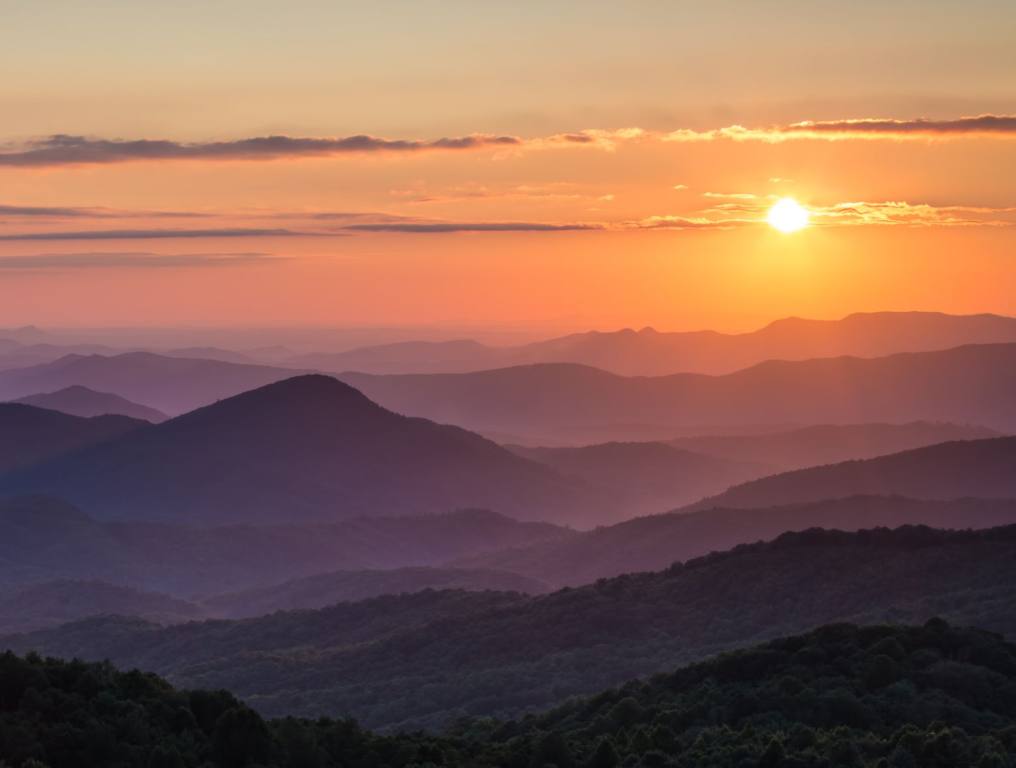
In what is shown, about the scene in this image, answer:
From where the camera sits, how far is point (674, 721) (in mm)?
49969

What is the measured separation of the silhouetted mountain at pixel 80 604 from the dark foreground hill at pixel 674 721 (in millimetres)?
102624

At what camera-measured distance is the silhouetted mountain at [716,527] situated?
504 feet

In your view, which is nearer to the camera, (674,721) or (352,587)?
(674,721)

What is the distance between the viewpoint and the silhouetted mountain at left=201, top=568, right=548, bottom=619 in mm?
151875

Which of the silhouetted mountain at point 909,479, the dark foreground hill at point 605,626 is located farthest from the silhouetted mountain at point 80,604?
the silhouetted mountain at point 909,479

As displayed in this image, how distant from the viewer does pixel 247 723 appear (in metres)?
36.8

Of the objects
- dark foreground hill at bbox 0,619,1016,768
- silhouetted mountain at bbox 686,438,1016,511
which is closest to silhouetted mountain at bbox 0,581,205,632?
silhouetted mountain at bbox 686,438,1016,511

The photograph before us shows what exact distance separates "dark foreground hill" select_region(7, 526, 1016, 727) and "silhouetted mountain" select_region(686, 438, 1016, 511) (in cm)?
8120

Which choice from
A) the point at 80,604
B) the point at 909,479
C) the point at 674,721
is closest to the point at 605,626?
the point at 674,721

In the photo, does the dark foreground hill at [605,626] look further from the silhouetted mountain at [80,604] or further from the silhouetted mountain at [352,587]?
the silhouetted mountain at [80,604]

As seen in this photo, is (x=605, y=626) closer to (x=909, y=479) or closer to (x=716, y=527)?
(x=716, y=527)

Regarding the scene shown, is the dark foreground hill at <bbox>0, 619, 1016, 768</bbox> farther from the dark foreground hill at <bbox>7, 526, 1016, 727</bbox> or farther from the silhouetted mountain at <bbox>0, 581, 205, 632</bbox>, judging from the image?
the silhouetted mountain at <bbox>0, 581, 205, 632</bbox>

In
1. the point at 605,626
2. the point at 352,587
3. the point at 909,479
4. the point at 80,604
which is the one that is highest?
the point at 909,479

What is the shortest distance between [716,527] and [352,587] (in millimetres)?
41058
